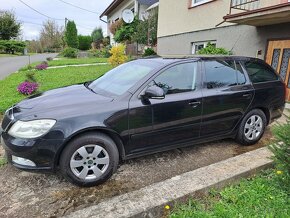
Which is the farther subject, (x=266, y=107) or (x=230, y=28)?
(x=230, y=28)

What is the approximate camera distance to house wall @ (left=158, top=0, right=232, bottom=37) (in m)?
8.92

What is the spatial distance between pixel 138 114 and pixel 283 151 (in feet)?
5.50

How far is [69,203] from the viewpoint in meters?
2.65

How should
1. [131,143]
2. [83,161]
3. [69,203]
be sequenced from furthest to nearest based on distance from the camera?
[131,143] < [83,161] < [69,203]

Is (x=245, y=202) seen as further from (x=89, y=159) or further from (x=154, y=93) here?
(x=89, y=159)

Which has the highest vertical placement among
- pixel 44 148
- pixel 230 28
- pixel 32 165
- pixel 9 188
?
pixel 230 28

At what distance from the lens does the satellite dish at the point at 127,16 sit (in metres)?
17.9

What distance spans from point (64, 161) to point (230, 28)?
7.65 metres

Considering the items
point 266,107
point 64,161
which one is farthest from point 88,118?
point 266,107

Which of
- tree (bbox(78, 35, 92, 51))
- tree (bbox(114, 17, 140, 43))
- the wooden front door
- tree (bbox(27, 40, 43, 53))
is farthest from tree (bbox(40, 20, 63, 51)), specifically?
the wooden front door

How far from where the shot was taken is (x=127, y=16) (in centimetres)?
1805

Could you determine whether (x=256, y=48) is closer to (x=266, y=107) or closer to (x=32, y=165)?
(x=266, y=107)

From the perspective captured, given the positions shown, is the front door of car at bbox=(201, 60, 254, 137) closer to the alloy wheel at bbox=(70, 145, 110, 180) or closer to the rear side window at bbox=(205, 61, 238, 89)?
the rear side window at bbox=(205, 61, 238, 89)

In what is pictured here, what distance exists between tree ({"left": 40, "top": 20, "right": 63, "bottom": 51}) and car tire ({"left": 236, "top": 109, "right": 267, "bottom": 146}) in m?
44.1
